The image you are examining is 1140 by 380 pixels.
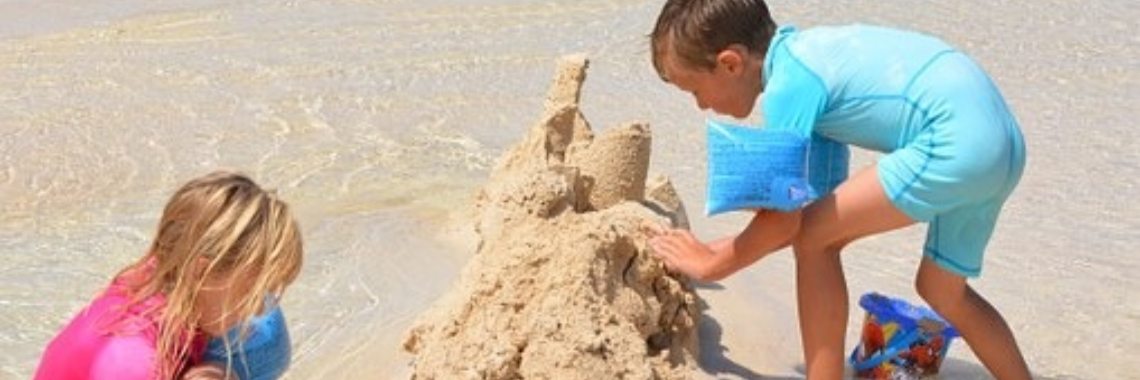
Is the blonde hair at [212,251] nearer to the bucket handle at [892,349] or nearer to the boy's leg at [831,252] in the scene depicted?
the boy's leg at [831,252]

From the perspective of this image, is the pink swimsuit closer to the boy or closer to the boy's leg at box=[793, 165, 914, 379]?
the boy

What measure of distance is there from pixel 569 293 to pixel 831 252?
0.60 m

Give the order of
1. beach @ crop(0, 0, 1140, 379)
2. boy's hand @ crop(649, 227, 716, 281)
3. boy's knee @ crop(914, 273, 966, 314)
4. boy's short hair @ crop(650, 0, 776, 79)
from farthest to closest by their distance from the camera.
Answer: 1. beach @ crop(0, 0, 1140, 379)
2. boy's knee @ crop(914, 273, 966, 314)
3. boy's hand @ crop(649, 227, 716, 281)
4. boy's short hair @ crop(650, 0, 776, 79)

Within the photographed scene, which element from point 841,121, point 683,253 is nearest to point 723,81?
point 841,121

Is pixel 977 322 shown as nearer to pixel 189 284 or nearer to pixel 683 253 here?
pixel 683 253

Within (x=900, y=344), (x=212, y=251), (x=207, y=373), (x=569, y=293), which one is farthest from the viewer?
(x=900, y=344)

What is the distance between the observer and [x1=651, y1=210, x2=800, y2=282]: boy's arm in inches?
122

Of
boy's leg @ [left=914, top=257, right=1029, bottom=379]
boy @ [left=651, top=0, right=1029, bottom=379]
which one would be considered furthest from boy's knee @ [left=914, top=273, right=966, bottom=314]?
boy @ [left=651, top=0, right=1029, bottom=379]

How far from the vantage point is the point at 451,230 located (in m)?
4.54

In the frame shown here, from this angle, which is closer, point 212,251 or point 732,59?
point 212,251

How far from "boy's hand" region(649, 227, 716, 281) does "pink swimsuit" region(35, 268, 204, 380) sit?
1.09m

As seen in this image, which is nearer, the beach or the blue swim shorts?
the blue swim shorts

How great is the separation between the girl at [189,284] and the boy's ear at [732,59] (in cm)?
94

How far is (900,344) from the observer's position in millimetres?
3537
